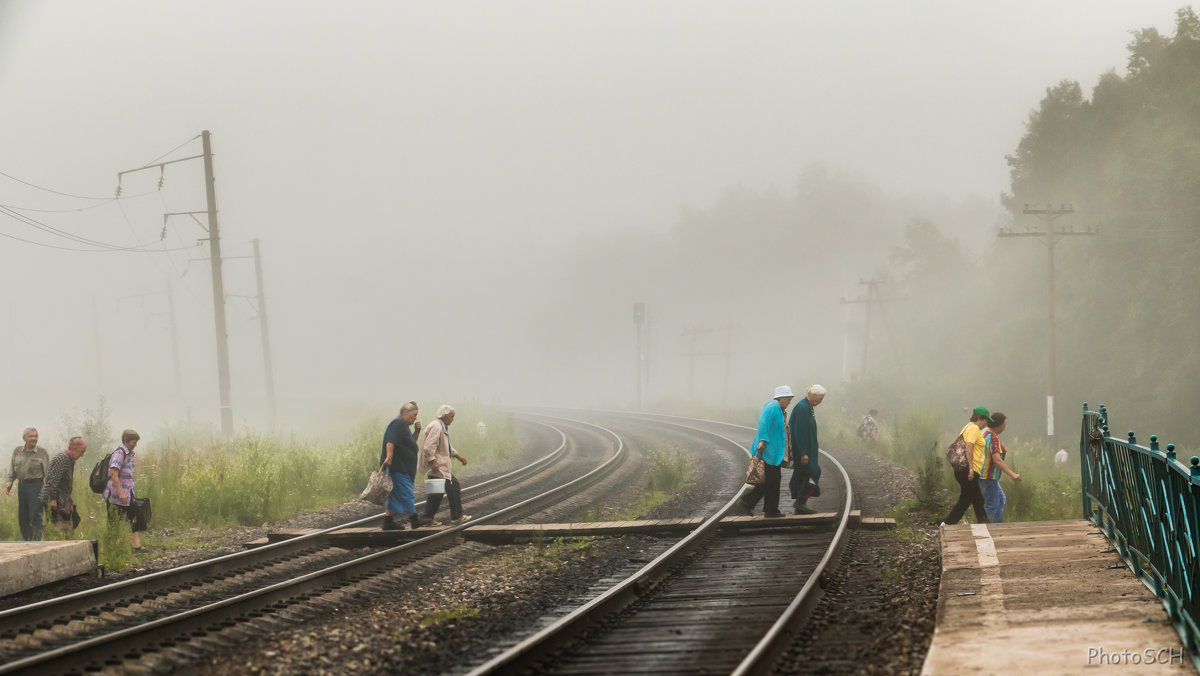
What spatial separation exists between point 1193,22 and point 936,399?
61.1 feet

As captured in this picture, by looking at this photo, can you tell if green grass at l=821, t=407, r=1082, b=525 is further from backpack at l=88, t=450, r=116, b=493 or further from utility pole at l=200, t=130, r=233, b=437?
utility pole at l=200, t=130, r=233, b=437

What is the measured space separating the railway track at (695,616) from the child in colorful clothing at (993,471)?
1839 millimetres

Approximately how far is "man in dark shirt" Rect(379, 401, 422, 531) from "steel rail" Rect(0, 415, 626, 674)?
1.11m

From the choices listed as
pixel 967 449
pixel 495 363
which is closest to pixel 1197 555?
pixel 967 449

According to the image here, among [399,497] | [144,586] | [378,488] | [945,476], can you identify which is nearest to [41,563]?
[144,586]

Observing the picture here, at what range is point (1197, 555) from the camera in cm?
549

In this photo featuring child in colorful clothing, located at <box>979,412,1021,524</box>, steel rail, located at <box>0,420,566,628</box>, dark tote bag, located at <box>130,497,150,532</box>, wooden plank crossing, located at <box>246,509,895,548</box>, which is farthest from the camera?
dark tote bag, located at <box>130,497,150,532</box>

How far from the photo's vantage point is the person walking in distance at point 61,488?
1284cm

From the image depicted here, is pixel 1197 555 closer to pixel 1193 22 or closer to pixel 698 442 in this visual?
pixel 698 442

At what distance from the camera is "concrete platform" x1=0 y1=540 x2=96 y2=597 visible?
9766 mm

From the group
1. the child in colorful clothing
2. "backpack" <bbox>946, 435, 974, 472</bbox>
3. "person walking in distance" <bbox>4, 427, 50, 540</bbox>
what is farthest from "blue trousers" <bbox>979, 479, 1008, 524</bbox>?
"person walking in distance" <bbox>4, 427, 50, 540</bbox>

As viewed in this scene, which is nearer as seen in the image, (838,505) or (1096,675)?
(1096,675)

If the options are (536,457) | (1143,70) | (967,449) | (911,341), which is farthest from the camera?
(911,341)

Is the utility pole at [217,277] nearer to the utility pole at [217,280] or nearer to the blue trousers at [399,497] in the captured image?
the utility pole at [217,280]
